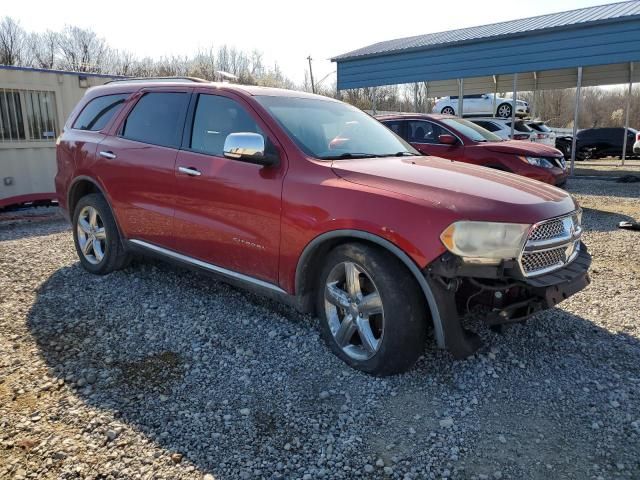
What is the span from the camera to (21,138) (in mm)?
9617

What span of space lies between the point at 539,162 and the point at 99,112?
6.73 metres

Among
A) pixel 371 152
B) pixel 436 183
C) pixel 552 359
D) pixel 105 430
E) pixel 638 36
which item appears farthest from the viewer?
pixel 638 36

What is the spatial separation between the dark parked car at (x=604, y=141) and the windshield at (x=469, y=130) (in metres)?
16.8

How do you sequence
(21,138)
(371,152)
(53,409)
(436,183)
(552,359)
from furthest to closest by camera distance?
(21,138)
(371,152)
(552,359)
(436,183)
(53,409)

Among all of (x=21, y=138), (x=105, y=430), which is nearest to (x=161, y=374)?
(x=105, y=430)

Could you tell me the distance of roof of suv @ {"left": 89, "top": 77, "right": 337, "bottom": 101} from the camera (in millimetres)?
4117

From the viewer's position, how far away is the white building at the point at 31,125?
9.35 metres

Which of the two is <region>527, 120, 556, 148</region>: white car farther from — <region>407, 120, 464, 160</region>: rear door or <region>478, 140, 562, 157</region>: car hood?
<region>407, 120, 464, 160</region>: rear door

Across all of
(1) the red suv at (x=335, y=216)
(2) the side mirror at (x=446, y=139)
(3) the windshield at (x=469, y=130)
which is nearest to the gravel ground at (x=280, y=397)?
(1) the red suv at (x=335, y=216)

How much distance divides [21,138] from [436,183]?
9.10m

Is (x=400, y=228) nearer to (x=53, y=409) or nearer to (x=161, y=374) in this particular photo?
(x=161, y=374)

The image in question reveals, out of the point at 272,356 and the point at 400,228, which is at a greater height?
the point at 400,228

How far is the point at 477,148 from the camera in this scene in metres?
8.72

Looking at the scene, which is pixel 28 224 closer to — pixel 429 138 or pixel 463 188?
pixel 429 138
